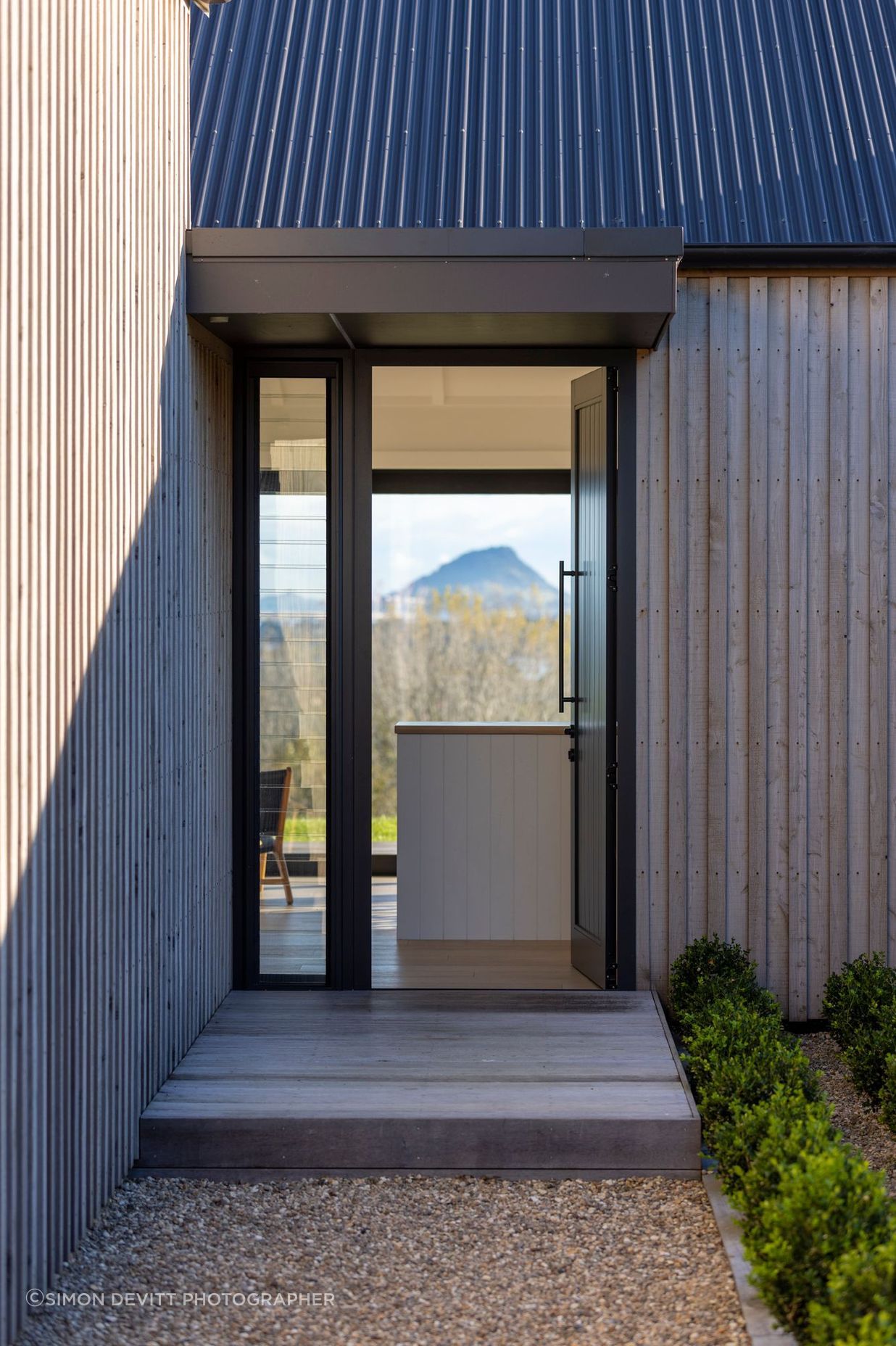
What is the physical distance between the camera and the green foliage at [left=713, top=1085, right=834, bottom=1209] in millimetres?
2938

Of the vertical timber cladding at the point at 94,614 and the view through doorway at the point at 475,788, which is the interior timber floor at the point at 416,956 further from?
the vertical timber cladding at the point at 94,614

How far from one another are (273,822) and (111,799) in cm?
163

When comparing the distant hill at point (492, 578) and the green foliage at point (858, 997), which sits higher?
the distant hill at point (492, 578)

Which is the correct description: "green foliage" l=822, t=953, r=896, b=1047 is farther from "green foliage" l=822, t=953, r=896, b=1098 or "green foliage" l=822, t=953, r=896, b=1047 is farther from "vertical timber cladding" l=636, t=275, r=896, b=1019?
"vertical timber cladding" l=636, t=275, r=896, b=1019

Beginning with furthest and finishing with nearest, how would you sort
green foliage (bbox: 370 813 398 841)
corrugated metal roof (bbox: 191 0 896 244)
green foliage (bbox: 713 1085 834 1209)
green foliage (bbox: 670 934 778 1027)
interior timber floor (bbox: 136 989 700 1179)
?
green foliage (bbox: 370 813 398 841), corrugated metal roof (bbox: 191 0 896 244), green foliage (bbox: 670 934 778 1027), interior timber floor (bbox: 136 989 700 1179), green foliage (bbox: 713 1085 834 1209)

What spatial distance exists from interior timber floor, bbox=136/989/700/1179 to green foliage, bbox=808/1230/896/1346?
46.9 inches

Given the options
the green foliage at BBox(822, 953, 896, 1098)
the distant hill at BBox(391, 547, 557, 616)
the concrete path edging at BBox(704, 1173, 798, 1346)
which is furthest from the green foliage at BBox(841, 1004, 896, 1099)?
the distant hill at BBox(391, 547, 557, 616)

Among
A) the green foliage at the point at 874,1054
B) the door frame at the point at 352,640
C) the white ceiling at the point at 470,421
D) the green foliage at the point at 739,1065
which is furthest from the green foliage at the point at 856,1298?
the white ceiling at the point at 470,421

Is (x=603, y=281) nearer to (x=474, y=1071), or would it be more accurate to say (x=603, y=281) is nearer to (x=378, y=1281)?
(x=474, y=1071)

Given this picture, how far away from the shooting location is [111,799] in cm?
344

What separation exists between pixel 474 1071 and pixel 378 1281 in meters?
1.03

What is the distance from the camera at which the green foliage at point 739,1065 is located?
11.4ft

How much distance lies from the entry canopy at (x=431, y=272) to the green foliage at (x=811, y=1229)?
2.88 metres

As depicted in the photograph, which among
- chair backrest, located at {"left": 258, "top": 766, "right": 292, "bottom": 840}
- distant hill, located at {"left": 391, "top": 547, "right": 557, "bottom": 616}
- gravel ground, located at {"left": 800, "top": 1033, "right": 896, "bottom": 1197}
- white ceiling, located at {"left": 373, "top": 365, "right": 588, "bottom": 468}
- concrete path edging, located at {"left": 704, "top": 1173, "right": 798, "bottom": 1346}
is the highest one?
white ceiling, located at {"left": 373, "top": 365, "right": 588, "bottom": 468}
